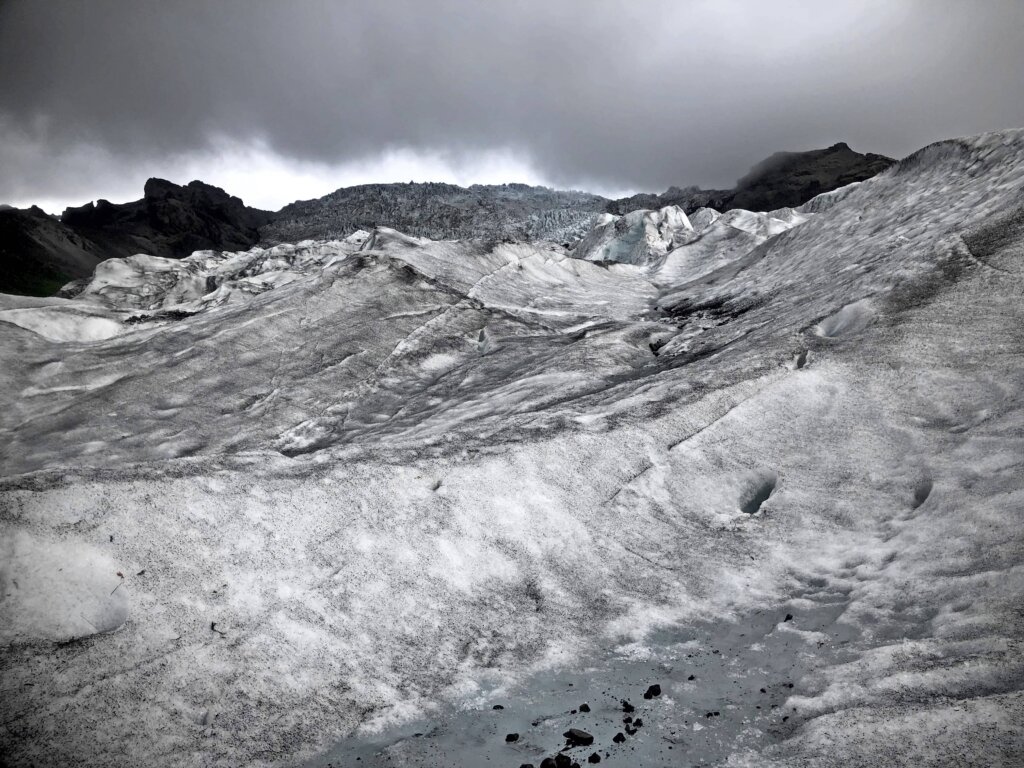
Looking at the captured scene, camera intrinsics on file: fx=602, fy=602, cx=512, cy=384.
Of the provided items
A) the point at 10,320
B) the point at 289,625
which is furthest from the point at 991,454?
the point at 10,320

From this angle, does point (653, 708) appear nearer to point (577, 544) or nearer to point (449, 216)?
point (577, 544)

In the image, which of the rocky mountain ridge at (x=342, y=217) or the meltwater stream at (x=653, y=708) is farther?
the rocky mountain ridge at (x=342, y=217)

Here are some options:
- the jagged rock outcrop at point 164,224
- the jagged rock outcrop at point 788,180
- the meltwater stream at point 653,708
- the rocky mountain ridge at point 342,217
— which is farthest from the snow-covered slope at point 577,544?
the jagged rock outcrop at point 164,224

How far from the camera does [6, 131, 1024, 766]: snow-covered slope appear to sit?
6.98m

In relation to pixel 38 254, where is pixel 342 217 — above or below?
above

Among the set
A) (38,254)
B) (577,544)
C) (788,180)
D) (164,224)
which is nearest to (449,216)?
(164,224)

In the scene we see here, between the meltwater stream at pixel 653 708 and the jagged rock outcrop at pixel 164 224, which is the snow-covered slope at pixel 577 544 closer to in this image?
the meltwater stream at pixel 653 708

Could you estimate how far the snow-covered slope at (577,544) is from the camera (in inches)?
275

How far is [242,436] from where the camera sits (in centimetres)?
1712

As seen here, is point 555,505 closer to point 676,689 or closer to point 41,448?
point 676,689

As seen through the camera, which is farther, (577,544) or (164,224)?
(164,224)

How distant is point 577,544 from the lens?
33.5 feet

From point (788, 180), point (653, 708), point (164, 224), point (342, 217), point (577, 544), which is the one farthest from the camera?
point (342, 217)

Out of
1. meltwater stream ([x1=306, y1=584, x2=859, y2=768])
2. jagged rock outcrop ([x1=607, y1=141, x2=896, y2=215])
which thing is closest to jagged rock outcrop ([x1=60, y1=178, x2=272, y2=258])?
jagged rock outcrop ([x1=607, y1=141, x2=896, y2=215])
